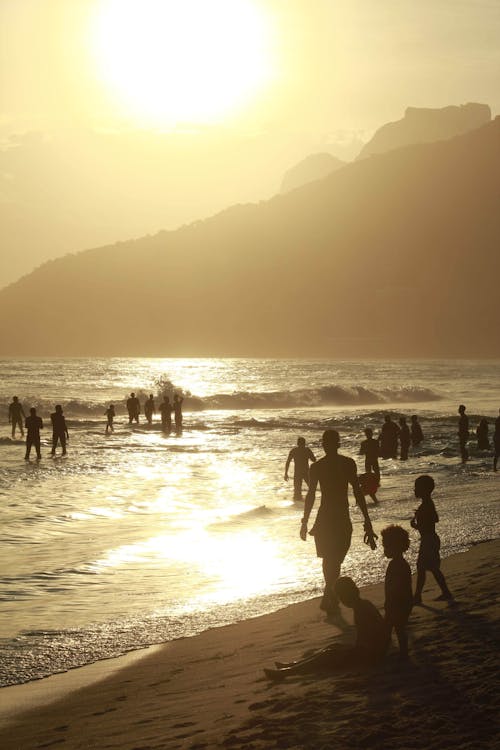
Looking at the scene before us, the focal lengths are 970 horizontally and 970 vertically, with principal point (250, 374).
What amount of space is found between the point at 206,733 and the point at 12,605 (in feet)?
14.7

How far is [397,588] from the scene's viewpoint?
6.55m

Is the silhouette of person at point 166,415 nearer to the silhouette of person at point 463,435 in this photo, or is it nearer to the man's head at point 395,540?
the silhouette of person at point 463,435

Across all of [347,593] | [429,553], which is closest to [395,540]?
[347,593]

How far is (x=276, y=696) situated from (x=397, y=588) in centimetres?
130

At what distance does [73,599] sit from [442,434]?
25196 millimetres

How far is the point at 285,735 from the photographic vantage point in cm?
495

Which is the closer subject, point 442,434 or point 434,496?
point 434,496

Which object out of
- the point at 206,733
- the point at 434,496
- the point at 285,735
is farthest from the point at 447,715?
the point at 434,496

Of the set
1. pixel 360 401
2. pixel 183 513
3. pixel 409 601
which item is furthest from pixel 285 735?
pixel 360 401

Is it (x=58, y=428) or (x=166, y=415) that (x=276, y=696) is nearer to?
(x=58, y=428)

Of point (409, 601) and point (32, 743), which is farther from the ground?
point (409, 601)

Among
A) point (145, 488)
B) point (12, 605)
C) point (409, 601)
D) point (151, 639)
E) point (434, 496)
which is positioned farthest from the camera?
point (145, 488)

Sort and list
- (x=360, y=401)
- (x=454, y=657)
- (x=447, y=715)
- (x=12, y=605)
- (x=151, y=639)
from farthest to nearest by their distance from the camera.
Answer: (x=360, y=401) < (x=12, y=605) < (x=151, y=639) < (x=454, y=657) < (x=447, y=715)

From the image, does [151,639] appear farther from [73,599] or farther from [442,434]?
[442,434]
